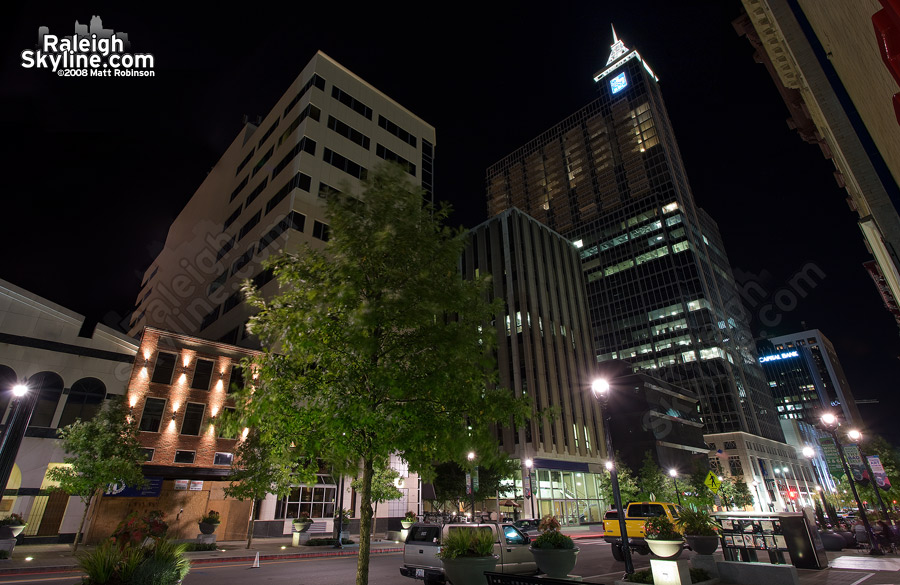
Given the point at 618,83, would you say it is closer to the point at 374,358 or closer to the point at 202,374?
the point at 202,374

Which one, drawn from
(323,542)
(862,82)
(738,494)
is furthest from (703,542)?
(738,494)

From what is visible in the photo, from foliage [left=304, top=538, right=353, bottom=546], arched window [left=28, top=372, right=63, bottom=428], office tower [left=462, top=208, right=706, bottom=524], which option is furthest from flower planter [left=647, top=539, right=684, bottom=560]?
office tower [left=462, top=208, right=706, bottom=524]

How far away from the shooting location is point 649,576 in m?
11.9

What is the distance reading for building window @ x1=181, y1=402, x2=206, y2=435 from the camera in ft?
100

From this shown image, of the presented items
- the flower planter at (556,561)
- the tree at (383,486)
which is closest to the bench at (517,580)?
the flower planter at (556,561)

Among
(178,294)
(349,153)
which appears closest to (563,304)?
(349,153)

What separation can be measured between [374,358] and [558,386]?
2605 inches

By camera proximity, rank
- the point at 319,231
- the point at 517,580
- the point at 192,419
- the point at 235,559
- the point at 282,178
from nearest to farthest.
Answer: the point at 517,580, the point at 235,559, the point at 192,419, the point at 319,231, the point at 282,178

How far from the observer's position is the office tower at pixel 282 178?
42.4 meters

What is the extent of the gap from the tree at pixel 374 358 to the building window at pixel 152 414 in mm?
24537

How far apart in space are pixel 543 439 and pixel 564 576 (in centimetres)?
5187

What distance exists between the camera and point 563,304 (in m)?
83.0

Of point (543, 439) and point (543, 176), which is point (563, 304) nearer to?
point (543, 439)

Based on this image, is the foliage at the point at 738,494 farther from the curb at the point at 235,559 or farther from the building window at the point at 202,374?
the building window at the point at 202,374
